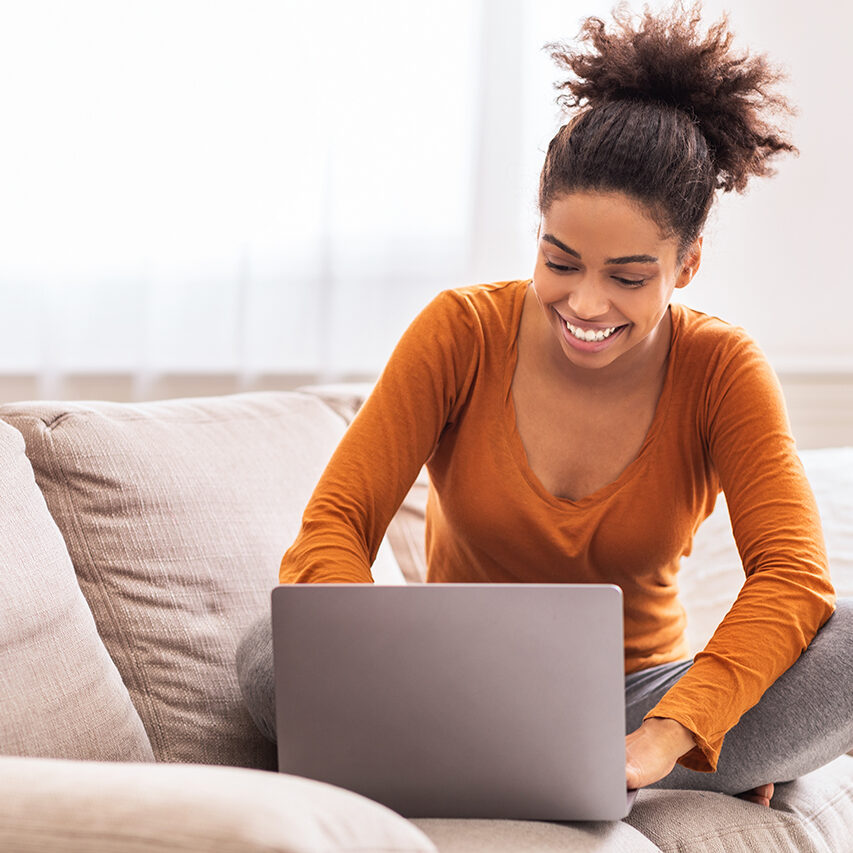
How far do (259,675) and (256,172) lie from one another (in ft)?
3.71

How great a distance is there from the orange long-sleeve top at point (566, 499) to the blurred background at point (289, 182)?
676 mm

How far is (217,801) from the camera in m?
0.61

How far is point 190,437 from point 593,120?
645 millimetres

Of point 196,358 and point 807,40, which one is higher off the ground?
point 807,40

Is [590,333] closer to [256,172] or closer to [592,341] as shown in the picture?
[592,341]

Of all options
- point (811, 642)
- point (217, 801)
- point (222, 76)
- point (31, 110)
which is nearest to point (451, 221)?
point (222, 76)

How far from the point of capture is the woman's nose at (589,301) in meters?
1.23

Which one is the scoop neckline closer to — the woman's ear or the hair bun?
the woman's ear

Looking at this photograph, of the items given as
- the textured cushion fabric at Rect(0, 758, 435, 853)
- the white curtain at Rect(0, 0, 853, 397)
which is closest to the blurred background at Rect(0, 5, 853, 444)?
the white curtain at Rect(0, 0, 853, 397)

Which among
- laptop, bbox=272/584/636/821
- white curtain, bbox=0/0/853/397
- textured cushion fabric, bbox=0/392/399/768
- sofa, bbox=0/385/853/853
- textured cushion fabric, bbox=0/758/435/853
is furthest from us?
white curtain, bbox=0/0/853/397

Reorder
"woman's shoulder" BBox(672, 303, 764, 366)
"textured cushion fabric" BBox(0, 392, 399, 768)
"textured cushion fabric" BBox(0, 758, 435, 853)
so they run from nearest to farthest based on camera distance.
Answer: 1. "textured cushion fabric" BBox(0, 758, 435, 853)
2. "textured cushion fabric" BBox(0, 392, 399, 768)
3. "woman's shoulder" BBox(672, 303, 764, 366)

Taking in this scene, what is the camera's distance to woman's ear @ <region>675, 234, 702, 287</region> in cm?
132

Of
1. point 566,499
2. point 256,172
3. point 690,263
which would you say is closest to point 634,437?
point 566,499

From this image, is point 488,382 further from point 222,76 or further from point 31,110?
point 31,110
